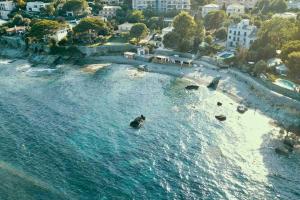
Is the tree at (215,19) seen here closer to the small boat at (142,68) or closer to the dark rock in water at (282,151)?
the small boat at (142,68)

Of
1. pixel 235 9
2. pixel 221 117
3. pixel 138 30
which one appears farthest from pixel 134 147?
pixel 235 9

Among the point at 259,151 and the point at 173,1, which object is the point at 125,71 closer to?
the point at 259,151

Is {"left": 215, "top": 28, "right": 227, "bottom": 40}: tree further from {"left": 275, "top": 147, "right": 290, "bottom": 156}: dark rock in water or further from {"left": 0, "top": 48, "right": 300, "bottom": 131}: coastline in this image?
{"left": 275, "top": 147, "right": 290, "bottom": 156}: dark rock in water

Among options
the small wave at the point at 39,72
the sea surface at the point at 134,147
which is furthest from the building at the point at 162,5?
the sea surface at the point at 134,147

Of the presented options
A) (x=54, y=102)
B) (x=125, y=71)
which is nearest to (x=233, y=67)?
(x=125, y=71)

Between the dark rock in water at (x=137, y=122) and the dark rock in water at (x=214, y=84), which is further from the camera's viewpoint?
the dark rock in water at (x=214, y=84)

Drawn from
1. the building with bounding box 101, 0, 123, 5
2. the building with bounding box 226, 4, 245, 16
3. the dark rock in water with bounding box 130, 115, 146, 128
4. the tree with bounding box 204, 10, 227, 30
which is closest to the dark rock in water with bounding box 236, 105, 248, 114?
the dark rock in water with bounding box 130, 115, 146, 128

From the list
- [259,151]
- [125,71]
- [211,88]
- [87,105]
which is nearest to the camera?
[259,151]
